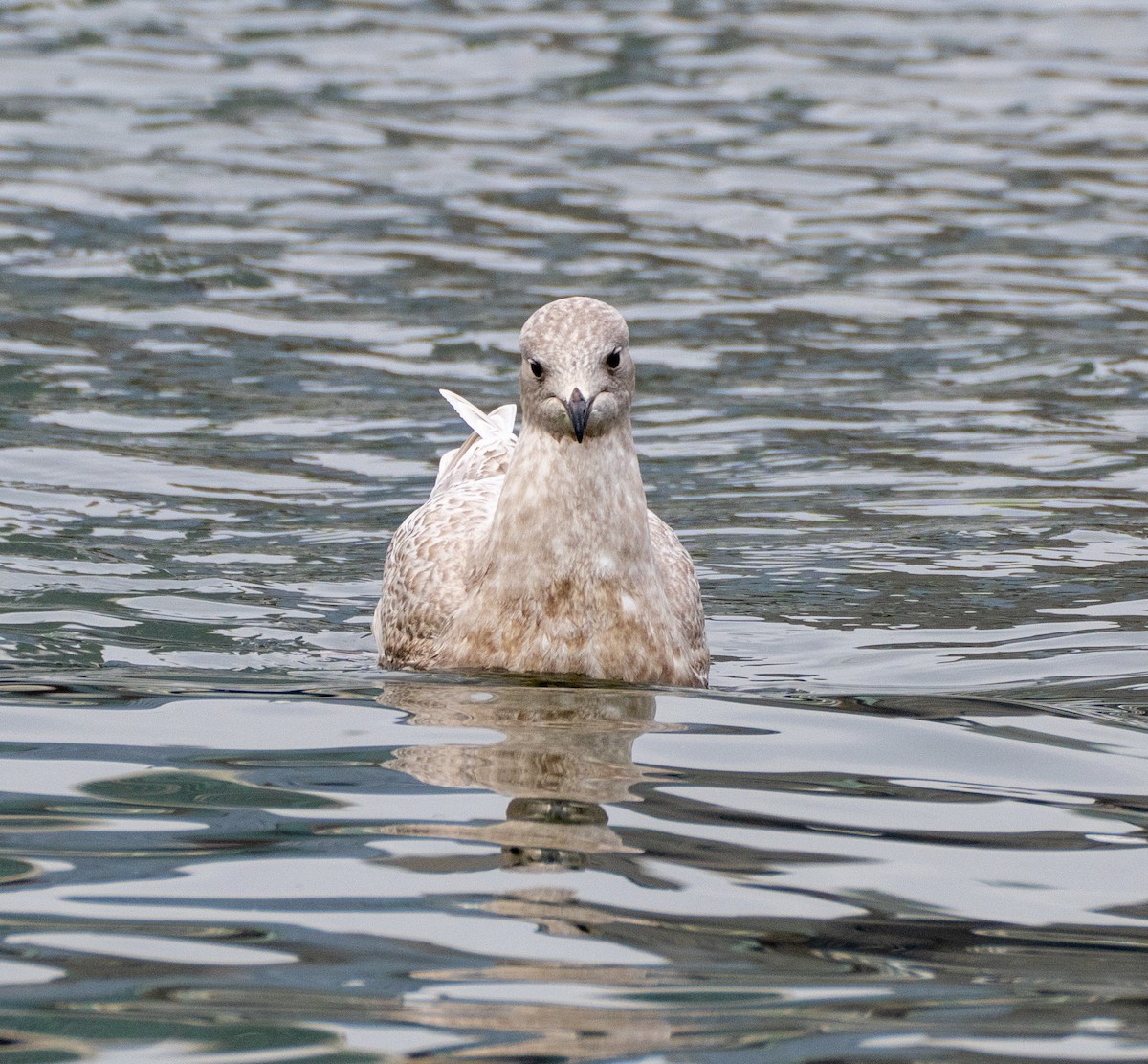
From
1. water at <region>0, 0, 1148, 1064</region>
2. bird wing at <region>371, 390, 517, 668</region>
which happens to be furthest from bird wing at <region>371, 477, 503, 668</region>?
water at <region>0, 0, 1148, 1064</region>

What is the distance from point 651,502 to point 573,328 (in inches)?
136

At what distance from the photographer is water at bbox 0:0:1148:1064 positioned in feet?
14.4

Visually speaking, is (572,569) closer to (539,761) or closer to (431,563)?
(431,563)

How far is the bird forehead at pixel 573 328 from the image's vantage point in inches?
272

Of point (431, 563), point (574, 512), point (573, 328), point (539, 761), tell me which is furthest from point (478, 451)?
point (539, 761)

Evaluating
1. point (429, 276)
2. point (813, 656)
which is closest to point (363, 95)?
point (429, 276)

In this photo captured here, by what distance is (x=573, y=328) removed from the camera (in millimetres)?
6930

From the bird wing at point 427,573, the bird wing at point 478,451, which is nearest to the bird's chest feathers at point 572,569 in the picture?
the bird wing at point 427,573

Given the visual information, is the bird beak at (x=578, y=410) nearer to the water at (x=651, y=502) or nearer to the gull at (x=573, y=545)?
the gull at (x=573, y=545)

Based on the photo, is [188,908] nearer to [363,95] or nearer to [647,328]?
[647,328]

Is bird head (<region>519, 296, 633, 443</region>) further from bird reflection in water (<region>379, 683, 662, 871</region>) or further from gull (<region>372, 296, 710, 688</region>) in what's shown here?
bird reflection in water (<region>379, 683, 662, 871</region>)

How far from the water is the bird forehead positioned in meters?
1.14

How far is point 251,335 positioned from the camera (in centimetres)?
1257

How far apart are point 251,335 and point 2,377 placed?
1.56 m
